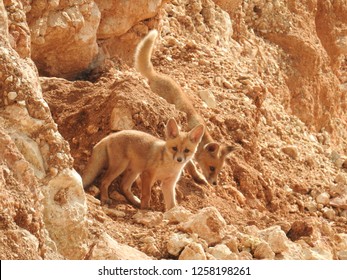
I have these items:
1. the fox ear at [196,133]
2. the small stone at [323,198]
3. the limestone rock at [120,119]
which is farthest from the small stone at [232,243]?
the small stone at [323,198]

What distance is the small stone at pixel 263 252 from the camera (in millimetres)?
8508

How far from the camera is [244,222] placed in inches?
405

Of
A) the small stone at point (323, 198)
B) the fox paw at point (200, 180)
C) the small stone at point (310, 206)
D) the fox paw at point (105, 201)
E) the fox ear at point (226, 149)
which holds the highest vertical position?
the fox paw at point (105, 201)

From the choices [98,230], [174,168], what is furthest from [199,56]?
[98,230]

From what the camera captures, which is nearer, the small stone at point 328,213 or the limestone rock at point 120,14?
the limestone rock at point 120,14

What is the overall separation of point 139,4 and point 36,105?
549 centimetres

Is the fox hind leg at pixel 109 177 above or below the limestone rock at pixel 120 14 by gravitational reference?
below

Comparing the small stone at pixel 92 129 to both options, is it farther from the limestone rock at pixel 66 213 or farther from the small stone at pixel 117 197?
the limestone rock at pixel 66 213

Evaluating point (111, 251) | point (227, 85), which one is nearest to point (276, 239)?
point (111, 251)

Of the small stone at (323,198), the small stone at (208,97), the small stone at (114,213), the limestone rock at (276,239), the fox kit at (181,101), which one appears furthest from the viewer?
the small stone at (208,97)

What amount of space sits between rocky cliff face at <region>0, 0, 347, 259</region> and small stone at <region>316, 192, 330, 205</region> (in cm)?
3

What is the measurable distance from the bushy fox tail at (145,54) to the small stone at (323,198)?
2.66 meters

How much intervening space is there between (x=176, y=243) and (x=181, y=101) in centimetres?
502

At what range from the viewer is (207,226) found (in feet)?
27.5
